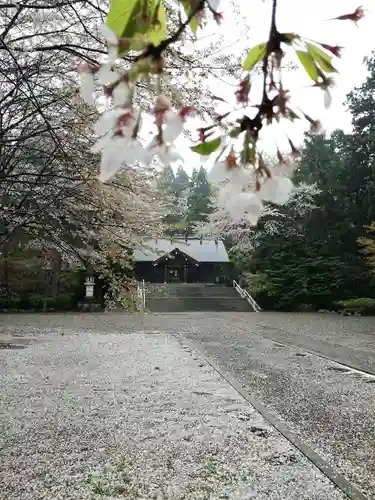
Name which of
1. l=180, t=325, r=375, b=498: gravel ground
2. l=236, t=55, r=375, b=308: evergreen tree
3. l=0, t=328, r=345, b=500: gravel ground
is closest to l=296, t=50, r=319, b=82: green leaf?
l=0, t=328, r=345, b=500: gravel ground

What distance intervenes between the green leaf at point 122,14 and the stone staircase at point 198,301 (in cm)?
1856

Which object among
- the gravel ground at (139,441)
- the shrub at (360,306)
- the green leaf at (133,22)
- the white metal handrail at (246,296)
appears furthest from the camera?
the white metal handrail at (246,296)

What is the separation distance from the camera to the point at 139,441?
3.86 metres

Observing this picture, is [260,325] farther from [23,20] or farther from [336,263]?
[23,20]

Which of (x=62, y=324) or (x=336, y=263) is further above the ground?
(x=336, y=263)

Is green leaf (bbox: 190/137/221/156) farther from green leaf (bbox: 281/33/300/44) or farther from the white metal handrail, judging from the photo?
the white metal handrail

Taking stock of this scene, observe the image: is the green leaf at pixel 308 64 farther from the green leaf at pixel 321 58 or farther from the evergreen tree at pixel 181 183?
the evergreen tree at pixel 181 183

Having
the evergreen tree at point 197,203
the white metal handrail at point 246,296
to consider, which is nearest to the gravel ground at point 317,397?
the white metal handrail at point 246,296

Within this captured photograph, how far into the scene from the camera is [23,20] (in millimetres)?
3639

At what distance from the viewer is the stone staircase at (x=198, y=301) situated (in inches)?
842

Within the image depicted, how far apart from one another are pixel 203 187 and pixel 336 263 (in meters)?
26.0

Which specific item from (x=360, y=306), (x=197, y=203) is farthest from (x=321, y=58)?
(x=197, y=203)

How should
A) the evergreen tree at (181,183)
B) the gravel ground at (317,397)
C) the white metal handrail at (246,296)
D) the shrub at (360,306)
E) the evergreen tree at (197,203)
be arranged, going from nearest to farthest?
→ the gravel ground at (317,397)
the shrub at (360,306)
the white metal handrail at (246,296)
the evergreen tree at (197,203)
the evergreen tree at (181,183)

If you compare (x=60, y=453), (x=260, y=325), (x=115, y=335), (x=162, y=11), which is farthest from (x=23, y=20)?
(x=260, y=325)
